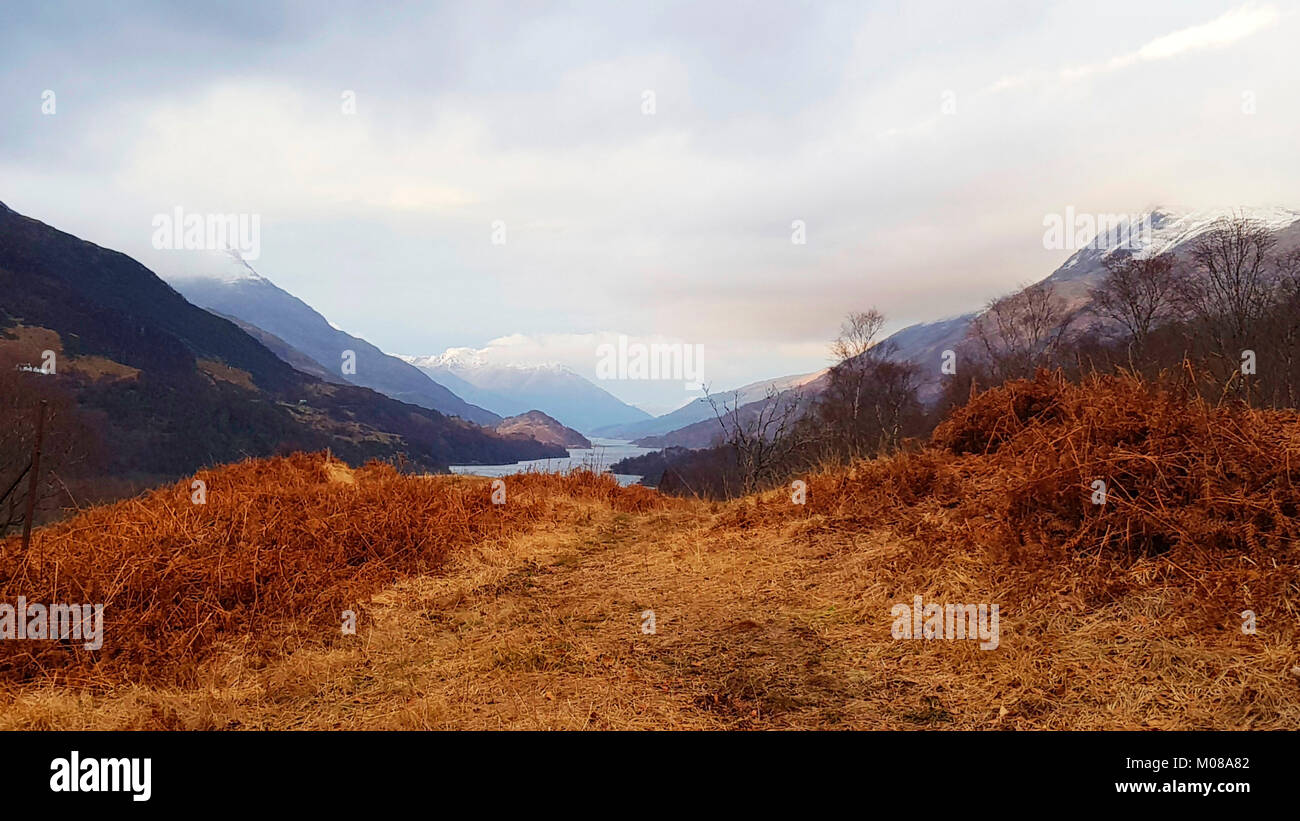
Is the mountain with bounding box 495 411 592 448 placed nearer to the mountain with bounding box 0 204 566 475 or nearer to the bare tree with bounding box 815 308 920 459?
the mountain with bounding box 0 204 566 475

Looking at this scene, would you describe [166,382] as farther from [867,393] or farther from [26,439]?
[867,393]

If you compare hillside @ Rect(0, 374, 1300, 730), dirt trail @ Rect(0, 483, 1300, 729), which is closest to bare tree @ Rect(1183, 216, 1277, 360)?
hillside @ Rect(0, 374, 1300, 730)

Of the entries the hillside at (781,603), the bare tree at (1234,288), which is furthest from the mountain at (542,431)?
the hillside at (781,603)

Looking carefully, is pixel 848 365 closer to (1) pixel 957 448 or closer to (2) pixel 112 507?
(1) pixel 957 448

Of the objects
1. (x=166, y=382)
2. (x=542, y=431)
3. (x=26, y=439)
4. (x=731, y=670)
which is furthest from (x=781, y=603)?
(x=542, y=431)

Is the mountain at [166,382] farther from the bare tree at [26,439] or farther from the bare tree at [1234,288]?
the bare tree at [1234,288]

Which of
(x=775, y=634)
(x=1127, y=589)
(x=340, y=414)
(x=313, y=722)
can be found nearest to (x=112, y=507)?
(x=313, y=722)
